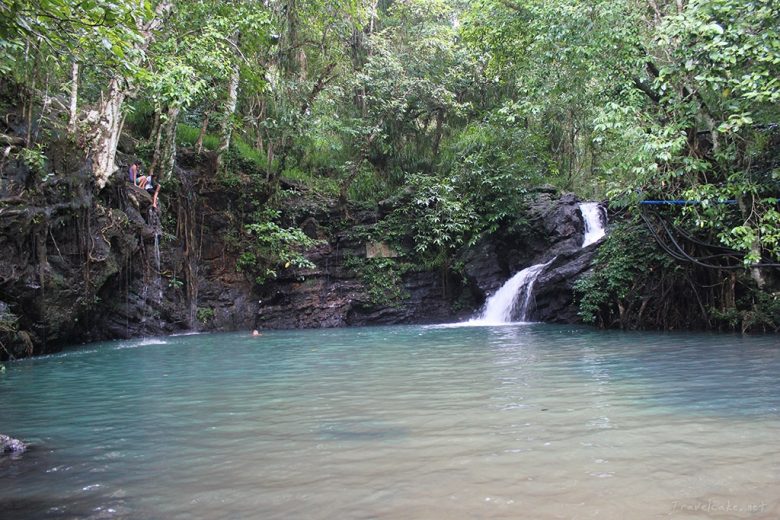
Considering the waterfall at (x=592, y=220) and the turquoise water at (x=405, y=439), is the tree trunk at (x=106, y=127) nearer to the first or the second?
the turquoise water at (x=405, y=439)

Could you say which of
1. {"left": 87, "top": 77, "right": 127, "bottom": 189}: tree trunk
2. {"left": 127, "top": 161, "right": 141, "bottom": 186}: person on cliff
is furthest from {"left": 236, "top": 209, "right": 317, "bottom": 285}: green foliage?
{"left": 87, "top": 77, "right": 127, "bottom": 189}: tree trunk

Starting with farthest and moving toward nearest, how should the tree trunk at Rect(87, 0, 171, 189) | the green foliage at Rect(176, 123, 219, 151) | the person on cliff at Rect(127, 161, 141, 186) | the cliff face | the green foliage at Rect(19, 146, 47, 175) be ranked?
the green foliage at Rect(176, 123, 219, 151)
the person on cliff at Rect(127, 161, 141, 186)
the tree trunk at Rect(87, 0, 171, 189)
the cliff face
the green foliage at Rect(19, 146, 47, 175)

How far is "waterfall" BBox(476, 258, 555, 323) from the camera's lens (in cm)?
1827

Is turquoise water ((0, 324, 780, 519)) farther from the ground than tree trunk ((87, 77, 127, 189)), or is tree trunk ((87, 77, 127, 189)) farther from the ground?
tree trunk ((87, 77, 127, 189))

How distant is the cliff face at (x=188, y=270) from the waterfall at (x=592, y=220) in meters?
0.27

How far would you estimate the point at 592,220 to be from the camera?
1967 centimetres

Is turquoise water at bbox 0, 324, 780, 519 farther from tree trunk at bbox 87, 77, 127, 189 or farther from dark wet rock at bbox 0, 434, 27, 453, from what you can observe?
tree trunk at bbox 87, 77, 127, 189

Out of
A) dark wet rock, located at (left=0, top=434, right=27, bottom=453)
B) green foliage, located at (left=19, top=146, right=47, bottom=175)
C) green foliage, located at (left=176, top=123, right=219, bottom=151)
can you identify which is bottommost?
dark wet rock, located at (left=0, top=434, right=27, bottom=453)

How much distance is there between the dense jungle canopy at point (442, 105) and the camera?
33.3 ft

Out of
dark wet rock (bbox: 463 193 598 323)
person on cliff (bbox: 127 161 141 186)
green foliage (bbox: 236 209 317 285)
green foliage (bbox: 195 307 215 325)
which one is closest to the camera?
person on cliff (bbox: 127 161 141 186)

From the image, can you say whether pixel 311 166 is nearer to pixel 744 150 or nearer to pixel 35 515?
pixel 744 150

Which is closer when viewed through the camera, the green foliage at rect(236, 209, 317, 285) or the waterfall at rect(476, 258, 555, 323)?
the waterfall at rect(476, 258, 555, 323)

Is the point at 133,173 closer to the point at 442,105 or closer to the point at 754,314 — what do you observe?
the point at 442,105

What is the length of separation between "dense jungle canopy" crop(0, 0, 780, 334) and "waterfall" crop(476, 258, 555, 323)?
2.18 meters
